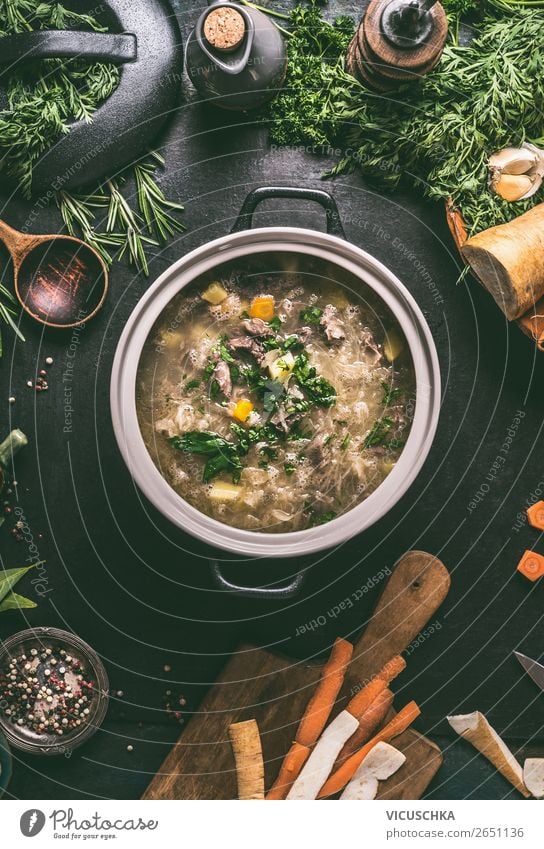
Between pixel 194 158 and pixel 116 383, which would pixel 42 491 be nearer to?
pixel 116 383

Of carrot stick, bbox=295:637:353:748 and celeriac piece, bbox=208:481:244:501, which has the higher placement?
celeriac piece, bbox=208:481:244:501

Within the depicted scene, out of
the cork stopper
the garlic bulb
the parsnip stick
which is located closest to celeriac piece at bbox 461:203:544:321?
the garlic bulb

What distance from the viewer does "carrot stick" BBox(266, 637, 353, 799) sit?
7.27 feet

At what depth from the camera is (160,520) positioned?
234 cm

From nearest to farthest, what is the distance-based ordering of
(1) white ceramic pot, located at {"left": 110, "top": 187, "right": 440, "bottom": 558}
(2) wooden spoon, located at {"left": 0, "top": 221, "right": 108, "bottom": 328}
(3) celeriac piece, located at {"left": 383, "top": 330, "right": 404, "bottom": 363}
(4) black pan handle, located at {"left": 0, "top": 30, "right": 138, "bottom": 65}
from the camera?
(1) white ceramic pot, located at {"left": 110, "top": 187, "right": 440, "bottom": 558}
(3) celeriac piece, located at {"left": 383, "top": 330, "right": 404, "bottom": 363}
(4) black pan handle, located at {"left": 0, "top": 30, "right": 138, "bottom": 65}
(2) wooden spoon, located at {"left": 0, "top": 221, "right": 108, "bottom": 328}

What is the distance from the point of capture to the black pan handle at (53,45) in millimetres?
2180

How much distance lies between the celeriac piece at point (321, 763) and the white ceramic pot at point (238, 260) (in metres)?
0.69

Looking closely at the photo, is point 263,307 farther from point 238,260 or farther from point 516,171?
point 516,171

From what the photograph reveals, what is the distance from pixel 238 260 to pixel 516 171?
0.98 m

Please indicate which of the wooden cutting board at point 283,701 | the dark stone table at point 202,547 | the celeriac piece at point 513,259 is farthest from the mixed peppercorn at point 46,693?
the celeriac piece at point 513,259

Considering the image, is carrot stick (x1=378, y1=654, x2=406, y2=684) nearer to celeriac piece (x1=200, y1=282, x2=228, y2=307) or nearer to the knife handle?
the knife handle

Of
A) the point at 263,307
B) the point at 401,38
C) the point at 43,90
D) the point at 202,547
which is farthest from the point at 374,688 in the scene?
the point at 43,90

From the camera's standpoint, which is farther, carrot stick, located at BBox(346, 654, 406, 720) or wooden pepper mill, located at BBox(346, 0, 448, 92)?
carrot stick, located at BBox(346, 654, 406, 720)

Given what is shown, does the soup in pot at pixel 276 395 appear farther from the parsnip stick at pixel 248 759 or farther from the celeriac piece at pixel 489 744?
the celeriac piece at pixel 489 744
